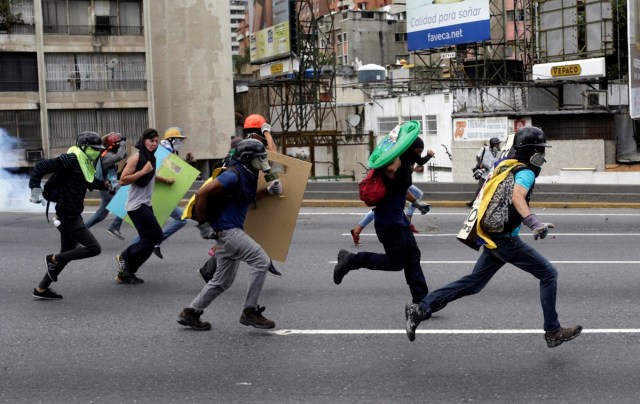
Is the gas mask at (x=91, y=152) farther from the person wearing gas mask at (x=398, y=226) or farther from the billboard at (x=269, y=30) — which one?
the billboard at (x=269, y=30)

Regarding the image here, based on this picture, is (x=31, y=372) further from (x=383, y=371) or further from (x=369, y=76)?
(x=369, y=76)

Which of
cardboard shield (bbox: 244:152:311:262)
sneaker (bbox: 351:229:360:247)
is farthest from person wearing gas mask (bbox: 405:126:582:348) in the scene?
sneaker (bbox: 351:229:360:247)

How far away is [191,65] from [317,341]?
44.5m

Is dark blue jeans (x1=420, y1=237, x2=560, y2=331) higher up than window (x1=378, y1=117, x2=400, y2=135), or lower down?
lower down

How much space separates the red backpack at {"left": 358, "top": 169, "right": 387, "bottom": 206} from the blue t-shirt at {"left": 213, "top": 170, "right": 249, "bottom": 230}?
0.98 m

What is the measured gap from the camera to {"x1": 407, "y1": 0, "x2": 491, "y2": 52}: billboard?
44625mm

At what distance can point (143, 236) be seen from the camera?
1030 centimetres

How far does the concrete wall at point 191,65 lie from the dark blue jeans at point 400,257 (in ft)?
141

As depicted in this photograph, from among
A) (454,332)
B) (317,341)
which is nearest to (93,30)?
(317,341)

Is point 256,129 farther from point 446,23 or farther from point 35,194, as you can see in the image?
point 446,23

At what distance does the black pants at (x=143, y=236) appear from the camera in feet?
33.7

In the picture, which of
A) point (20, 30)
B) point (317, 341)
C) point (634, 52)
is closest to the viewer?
point (317, 341)

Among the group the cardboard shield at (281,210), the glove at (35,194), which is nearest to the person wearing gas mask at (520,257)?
the cardboard shield at (281,210)

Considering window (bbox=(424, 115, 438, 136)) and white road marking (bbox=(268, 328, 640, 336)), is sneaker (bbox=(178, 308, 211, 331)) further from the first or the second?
window (bbox=(424, 115, 438, 136))
